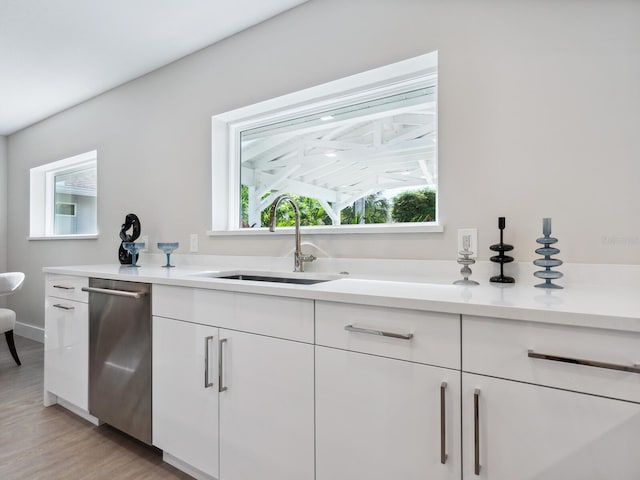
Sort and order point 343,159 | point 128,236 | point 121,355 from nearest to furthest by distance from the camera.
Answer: point 121,355 → point 343,159 → point 128,236

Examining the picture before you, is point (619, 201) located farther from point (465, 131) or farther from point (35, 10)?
point (35, 10)

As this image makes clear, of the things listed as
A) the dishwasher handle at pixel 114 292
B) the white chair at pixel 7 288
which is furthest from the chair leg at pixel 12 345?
the dishwasher handle at pixel 114 292

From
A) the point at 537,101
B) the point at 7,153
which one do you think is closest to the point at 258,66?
the point at 537,101

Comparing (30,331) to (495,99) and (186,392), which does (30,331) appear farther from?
(495,99)

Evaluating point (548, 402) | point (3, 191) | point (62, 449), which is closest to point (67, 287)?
point (62, 449)

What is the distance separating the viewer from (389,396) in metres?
1.08

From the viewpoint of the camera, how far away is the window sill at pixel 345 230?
165cm

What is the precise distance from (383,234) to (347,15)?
1122 mm

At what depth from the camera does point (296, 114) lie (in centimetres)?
229

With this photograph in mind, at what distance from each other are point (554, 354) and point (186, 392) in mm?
1367

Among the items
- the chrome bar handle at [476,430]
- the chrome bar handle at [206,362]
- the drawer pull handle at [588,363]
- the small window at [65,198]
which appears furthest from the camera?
Result: the small window at [65,198]

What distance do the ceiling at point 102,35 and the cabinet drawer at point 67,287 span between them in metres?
1.51

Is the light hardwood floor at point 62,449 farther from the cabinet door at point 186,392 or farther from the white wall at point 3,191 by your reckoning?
the white wall at point 3,191

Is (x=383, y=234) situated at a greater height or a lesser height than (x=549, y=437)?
greater
